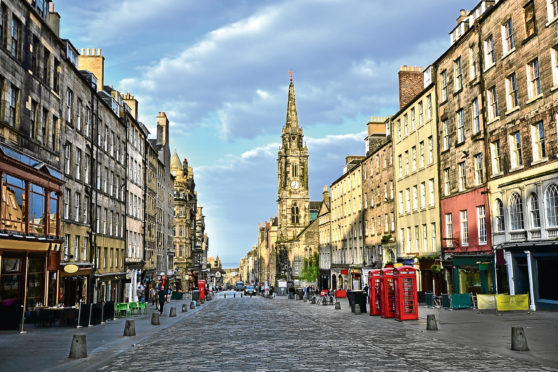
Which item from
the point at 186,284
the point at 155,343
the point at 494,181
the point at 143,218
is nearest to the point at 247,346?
the point at 155,343

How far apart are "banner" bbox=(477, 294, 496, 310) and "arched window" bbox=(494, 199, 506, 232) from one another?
4665mm

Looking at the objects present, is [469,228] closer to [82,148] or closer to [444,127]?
[444,127]

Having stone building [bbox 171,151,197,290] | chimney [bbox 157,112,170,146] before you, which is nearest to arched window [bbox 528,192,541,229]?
chimney [bbox 157,112,170,146]

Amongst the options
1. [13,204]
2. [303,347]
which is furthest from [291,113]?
[303,347]

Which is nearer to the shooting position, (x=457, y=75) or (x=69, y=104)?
(x=69, y=104)

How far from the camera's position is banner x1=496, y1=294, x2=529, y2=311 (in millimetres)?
25625

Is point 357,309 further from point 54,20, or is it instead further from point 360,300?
point 54,20

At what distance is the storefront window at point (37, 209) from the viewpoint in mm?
25094

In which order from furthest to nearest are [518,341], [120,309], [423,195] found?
[423,195], [120,309], [518,341]

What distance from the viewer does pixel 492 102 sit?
3164 centimetres

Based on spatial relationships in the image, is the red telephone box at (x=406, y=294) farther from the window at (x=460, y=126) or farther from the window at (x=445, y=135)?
the window at (x=445, y=135)

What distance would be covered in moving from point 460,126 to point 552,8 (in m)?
11.3

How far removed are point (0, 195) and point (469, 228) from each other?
87.9 feet

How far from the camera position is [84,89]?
36031mm
